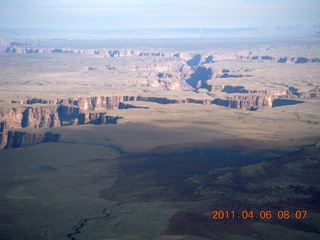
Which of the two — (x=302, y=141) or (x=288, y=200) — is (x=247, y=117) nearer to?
(x=302, y=141)

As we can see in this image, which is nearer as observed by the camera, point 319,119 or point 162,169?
point 162,169

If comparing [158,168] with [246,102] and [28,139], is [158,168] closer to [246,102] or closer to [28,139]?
[28,139]

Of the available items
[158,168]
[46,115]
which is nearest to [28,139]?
[46,115]

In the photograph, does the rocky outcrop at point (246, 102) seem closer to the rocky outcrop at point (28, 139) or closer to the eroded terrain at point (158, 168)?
the eroded terrain at point (158, 168)

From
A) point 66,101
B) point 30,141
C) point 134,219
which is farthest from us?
point 66,101

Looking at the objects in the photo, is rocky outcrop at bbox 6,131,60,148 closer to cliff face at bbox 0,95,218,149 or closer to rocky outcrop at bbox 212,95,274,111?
cliff face at bbox 0,95,218,149

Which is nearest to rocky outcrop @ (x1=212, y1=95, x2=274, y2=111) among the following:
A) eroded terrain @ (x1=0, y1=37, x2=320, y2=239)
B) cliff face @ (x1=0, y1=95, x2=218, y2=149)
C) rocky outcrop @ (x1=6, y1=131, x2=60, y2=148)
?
eroded terrain @ (x1=0, y1=37, x2=320, y2=239)

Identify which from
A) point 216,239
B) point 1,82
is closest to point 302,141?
point 216,239

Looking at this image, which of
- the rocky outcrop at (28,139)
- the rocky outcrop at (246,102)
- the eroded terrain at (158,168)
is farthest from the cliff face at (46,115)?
the rocky outcrop at (246,102)
